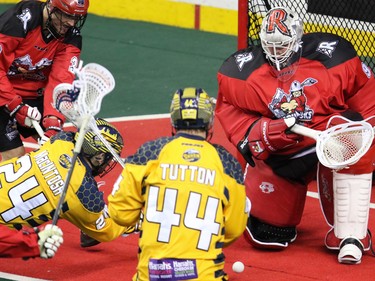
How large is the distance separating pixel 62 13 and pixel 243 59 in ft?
3.90

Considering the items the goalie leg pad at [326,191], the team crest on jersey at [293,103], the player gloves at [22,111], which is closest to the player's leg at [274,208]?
the goalie leg pad at [326,191]

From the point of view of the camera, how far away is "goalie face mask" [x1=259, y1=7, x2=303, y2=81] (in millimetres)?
6555

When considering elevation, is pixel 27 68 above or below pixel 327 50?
below

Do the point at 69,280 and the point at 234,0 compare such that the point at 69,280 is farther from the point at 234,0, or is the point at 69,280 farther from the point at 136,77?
the point at 234,0

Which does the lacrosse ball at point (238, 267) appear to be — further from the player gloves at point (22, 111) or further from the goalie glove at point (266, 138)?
the player gloves at point (22, 111)

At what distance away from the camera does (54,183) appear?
6133 mm

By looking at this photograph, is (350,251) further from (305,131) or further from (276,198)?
(305,131)

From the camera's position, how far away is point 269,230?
22.6 ft

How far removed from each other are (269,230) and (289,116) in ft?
2.43

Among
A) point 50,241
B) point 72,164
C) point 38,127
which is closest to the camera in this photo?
point 50,241

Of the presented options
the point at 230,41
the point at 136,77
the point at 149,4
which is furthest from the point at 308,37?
the point at 149,4

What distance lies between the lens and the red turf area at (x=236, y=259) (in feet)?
21.2

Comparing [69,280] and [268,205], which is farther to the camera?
[268,205]

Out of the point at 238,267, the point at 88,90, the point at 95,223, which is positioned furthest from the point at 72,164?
the point at 238,267
